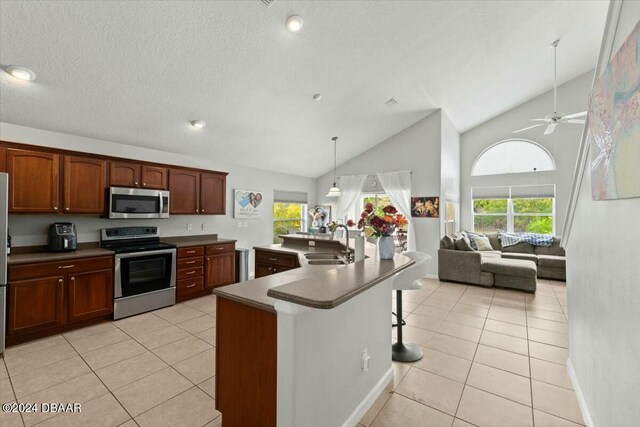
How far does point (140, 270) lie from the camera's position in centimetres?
366

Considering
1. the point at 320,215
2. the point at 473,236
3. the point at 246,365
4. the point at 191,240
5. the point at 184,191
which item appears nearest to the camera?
the point at 246,365

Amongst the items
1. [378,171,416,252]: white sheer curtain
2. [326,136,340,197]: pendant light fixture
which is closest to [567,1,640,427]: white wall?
[326,136,340,197]: pendant light fixture

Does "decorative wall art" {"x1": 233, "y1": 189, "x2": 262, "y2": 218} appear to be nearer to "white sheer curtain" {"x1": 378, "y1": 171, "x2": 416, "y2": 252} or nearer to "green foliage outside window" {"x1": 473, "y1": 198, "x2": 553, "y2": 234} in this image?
"white sheer curtain" {"x1": 378, "y1": 171, "x2": 416, "y2": 252}

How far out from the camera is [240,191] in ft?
18.2

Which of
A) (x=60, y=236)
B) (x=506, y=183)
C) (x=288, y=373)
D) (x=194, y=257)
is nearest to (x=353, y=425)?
(x=288, y=373)

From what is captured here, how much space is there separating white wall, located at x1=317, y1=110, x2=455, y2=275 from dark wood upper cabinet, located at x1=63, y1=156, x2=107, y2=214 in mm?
5330

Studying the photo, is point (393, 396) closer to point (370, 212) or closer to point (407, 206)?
point (370, 212)

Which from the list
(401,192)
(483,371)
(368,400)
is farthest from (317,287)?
(401,192)

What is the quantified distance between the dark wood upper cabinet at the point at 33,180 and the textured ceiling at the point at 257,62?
486 millimetres

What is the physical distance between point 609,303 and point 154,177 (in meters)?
4.86

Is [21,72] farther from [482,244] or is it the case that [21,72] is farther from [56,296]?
[482,244]

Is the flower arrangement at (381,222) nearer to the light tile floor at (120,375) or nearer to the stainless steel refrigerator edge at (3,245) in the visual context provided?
the light tile floor at (120,375)

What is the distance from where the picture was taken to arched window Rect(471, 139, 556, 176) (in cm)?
642

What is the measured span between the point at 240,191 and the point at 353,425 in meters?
4.58
